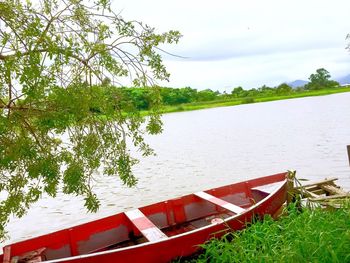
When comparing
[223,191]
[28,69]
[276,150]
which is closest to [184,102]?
[276,150]

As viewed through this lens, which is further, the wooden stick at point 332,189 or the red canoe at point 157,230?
the wooden stick at point 332,189

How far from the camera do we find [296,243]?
4953 millimetres

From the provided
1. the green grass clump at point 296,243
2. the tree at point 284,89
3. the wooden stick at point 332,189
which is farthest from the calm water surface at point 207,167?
the tree at point 284,89

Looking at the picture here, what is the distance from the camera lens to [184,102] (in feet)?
304

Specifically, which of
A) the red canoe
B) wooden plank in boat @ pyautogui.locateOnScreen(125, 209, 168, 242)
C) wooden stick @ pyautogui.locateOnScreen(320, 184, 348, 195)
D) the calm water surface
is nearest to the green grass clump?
the red canoe

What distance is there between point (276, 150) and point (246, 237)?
20.0 meters

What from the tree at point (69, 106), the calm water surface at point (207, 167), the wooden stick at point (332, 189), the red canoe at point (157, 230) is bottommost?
the calm water surface at point (207, 167)

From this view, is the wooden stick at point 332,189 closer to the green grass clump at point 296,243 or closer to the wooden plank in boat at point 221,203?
the wooden plank in boat at point 221,203

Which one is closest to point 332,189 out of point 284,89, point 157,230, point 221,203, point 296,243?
point 221,203

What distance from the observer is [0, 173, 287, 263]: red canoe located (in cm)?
648

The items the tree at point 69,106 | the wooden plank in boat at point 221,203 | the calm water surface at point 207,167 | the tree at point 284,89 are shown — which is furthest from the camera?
the tree at point 284,89

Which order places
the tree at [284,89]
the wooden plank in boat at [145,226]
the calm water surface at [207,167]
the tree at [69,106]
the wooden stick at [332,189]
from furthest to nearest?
the tree at [284,89] < the calm water surface at [207,167] < the wooden stick at [332,189] < the wooden plank in boat at [145,226] < the tree at [69,106]

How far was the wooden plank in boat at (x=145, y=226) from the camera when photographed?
22.5 feet

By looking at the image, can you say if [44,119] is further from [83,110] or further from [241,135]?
[241,135]
